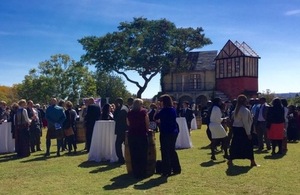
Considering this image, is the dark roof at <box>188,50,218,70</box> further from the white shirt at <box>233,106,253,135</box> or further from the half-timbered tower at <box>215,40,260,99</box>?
the white shirt at <box>233,106,253,135</box>

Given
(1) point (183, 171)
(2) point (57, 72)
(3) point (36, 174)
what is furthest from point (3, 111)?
(2) point (57, 72)

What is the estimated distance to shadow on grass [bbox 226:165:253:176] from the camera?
30.2 feet

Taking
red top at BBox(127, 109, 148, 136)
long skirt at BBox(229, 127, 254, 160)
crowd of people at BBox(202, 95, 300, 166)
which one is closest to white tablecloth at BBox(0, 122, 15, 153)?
crowd of people at BBox(202, 95, 300, 166)

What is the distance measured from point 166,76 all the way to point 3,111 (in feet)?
142

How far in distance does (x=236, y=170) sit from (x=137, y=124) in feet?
8.81

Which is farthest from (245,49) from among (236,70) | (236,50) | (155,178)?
(155,178)

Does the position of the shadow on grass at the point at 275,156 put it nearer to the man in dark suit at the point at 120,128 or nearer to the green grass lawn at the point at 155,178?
the green grass lawn at the point at 155,178

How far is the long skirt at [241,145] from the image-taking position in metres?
9.93

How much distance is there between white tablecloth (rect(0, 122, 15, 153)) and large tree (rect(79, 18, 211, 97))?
1441 inches

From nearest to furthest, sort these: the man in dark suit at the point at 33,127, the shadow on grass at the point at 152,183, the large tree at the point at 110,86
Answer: the shadow on grass at the point at 152,183, the man in dark suit at the point at 33,127, the large tree at the point at 110,86

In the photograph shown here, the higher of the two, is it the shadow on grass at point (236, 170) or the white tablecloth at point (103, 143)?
the white tablecloth at point (103, 143)

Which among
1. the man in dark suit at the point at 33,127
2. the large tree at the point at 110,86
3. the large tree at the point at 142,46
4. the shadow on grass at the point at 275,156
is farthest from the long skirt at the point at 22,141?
the large tree at the point at 110,86

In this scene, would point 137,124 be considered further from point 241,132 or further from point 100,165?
point 241,132

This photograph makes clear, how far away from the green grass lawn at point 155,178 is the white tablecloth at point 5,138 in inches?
113
